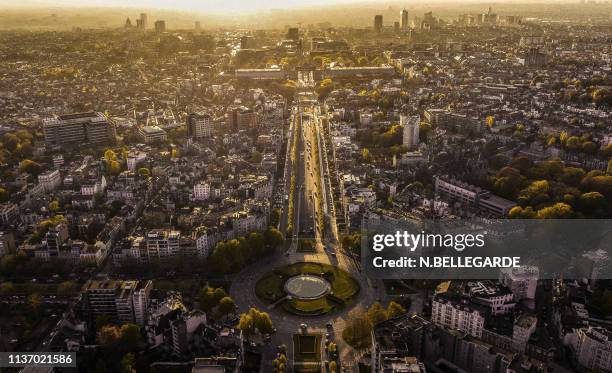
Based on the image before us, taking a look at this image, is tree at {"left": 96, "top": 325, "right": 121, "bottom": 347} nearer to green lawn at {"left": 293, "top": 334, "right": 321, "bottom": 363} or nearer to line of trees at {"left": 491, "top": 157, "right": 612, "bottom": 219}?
green lawn at {"left": 293, "top": 334, "right": 321, "bottom": 363}

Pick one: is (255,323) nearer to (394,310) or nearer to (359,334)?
(359,334)

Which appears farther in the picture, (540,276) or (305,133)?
(305,133)

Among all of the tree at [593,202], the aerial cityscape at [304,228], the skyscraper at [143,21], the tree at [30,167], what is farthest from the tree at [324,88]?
the skyscraper at [143,21]

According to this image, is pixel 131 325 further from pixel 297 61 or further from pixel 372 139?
pixel 297 61

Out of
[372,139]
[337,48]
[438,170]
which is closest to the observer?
[438,170]

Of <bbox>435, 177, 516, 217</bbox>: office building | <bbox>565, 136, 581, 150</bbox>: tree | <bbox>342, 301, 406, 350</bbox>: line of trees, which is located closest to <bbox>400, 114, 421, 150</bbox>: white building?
<bbox>435, 177, 516, 217</bbox>: office building

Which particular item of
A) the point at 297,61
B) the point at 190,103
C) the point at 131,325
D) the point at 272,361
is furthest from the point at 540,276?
the point at 297,61
